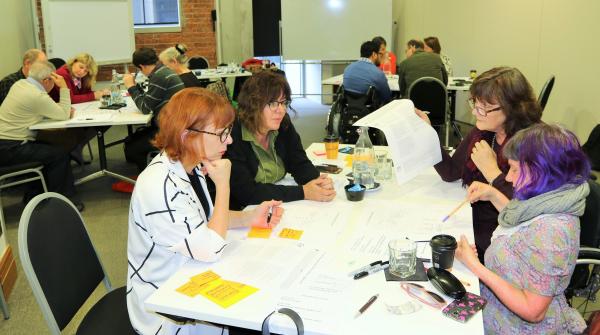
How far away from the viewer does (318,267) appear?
1.57 meters

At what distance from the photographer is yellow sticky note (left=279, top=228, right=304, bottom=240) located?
A: 70.7 inches

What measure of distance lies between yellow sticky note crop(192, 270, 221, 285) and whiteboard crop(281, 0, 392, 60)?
24.3ft

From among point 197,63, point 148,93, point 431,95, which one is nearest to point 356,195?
point 148,93

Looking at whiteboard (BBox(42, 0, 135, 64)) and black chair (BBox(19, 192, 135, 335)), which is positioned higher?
whiteboard (BBox(42, 0, 135, 64))

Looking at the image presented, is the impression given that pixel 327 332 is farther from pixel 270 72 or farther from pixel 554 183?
pixel 270 72

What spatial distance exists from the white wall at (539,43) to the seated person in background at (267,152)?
309 cm

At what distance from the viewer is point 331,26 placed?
27.9 ft

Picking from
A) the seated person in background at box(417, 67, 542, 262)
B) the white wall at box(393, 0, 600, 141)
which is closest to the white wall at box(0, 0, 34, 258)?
the seated person in background at box(417, 67, 542, 262)

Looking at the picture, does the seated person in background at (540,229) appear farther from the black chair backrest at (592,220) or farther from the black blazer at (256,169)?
the black blazer at (256,169)

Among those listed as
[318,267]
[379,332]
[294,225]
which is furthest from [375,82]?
[379,332]

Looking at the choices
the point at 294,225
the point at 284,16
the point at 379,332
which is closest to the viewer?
the point at 379,332

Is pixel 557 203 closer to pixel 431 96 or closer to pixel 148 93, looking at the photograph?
pixel 148 93

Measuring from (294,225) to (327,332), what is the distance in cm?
68

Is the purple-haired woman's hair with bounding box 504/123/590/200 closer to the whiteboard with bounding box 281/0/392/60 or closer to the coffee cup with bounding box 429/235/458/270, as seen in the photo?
the coffee cup with bounding box 429/235/458/270
